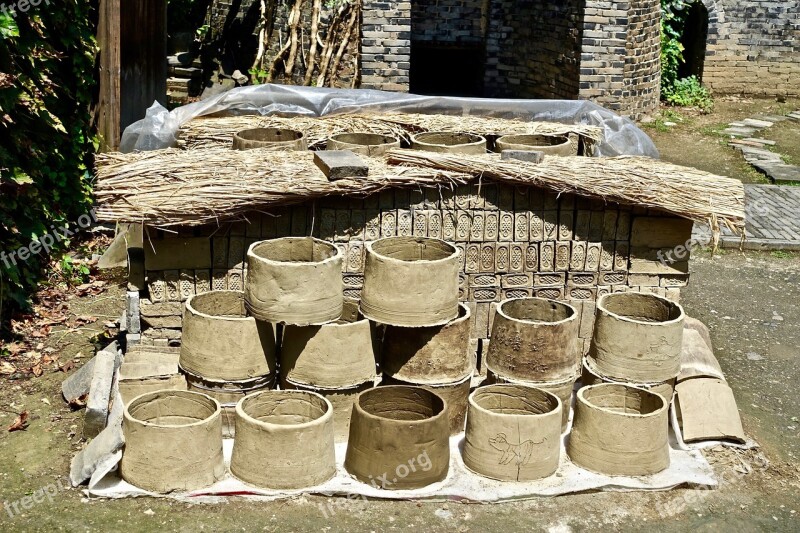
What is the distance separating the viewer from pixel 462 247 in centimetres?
674

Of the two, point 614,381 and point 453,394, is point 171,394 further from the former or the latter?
point 614,381

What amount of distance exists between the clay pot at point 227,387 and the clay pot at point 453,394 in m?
0.77

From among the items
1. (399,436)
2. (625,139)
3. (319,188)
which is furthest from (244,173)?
(625,139)

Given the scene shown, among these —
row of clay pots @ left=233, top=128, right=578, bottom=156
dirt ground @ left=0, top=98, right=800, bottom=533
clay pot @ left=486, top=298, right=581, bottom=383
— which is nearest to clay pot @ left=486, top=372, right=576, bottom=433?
clay pot @ left=486, top=298, right=581, bottom=383

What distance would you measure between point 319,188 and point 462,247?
3.61 feet

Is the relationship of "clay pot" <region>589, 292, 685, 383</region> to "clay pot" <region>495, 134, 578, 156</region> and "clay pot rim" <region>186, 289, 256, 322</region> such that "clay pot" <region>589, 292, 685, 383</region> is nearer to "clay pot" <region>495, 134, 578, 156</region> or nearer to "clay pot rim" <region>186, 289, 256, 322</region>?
"clay pot" <region>495, 134, 578, 156</region>

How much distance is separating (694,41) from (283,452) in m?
13.9

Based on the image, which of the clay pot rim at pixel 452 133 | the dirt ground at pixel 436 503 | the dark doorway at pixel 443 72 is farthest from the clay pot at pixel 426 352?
the dark doorway at pixel 443 72

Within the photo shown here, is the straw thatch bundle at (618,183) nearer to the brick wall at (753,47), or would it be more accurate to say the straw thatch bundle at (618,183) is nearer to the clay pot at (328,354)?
the clay pot at (328,354)

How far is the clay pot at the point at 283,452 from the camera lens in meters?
5.37

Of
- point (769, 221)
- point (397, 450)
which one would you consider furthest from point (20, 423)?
point (769, 221)

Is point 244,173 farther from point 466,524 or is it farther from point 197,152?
point 466,524

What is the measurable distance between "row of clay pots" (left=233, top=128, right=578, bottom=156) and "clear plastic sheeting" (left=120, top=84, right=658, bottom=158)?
69cm

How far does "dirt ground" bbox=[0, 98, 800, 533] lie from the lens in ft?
17.3
